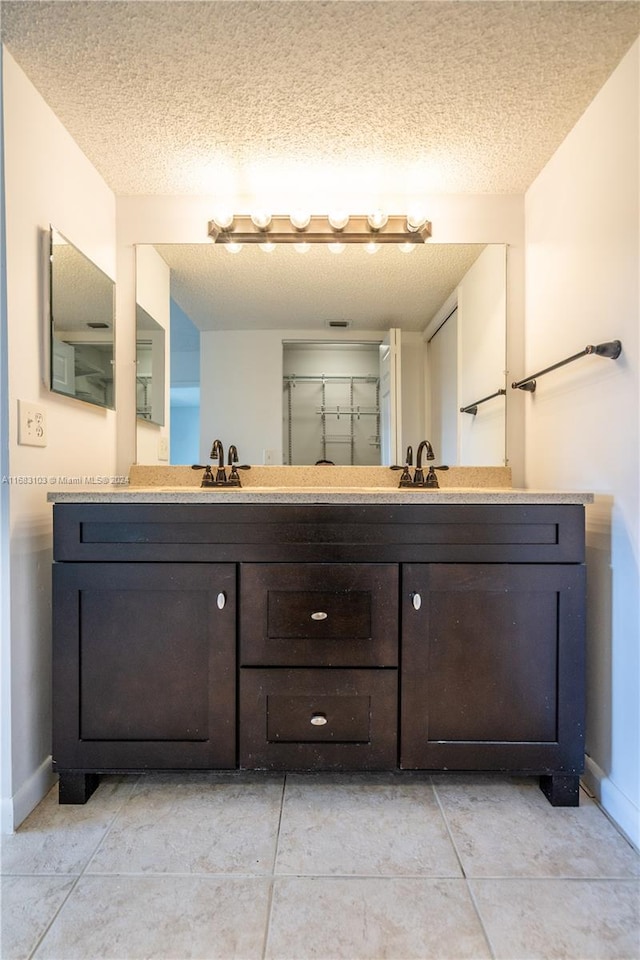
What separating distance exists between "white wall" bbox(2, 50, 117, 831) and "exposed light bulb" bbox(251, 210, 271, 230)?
0.63 meters

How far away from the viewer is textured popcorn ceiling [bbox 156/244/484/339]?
6.15 ft

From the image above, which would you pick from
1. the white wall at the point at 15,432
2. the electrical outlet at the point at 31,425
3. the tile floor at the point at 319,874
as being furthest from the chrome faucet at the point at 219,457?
the tile floor at the point at 319,874

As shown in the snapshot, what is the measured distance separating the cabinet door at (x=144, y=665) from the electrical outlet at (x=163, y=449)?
69cm

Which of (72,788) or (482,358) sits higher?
(482,358)

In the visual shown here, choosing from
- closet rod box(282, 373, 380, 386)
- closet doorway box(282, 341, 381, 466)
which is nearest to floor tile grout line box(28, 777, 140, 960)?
closet doorway box(282, 341, 381, 466)

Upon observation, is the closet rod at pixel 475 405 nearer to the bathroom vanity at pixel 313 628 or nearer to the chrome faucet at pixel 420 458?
the chrome faucet at pixel 420 458

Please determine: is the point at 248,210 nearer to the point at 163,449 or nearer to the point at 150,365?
the point at 150,365

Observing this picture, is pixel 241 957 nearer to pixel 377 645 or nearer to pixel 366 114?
pixel 377 645

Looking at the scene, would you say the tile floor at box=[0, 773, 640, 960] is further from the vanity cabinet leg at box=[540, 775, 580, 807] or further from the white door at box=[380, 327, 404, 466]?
the white door at box=[380, 327, 404, 466]

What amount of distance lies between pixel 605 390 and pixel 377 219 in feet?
3.47

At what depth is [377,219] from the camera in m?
1.78

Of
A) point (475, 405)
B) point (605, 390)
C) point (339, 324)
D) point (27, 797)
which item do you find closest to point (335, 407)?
point (339, 324)

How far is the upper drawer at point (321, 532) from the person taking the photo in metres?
1.30

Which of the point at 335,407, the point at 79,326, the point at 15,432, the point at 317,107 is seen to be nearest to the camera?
the point at 15,432
